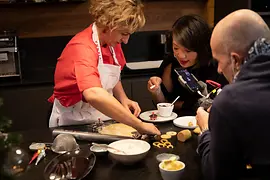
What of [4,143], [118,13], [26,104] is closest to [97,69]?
[118,13]

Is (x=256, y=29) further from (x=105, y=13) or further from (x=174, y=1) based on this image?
(x=174, y=1)

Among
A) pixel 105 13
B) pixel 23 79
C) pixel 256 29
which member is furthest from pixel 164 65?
pixel 256 29

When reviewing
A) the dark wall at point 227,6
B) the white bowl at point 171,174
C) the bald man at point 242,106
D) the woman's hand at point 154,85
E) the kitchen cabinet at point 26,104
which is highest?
the dark wall at point 227,6

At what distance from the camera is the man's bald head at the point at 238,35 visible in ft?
3.87

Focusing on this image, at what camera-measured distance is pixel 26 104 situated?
295 cm

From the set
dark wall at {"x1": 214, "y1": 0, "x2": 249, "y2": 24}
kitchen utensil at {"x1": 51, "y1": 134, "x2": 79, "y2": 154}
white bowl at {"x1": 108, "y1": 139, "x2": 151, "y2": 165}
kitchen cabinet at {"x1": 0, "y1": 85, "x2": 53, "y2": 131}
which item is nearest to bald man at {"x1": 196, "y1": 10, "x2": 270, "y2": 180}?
white bowl at {"x1": 108, "y1": 139, "x2": 151, "y2": 165}

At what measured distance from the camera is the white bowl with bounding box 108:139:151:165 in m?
1.44

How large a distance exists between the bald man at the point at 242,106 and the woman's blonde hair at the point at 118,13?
69cm

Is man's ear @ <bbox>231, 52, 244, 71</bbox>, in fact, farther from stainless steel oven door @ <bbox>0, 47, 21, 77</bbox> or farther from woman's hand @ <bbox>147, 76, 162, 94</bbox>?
stainless steel oven door @ <bbox>0, 47, 21, 77</bbox>

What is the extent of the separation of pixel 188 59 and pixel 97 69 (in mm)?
643

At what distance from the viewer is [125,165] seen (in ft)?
4.81

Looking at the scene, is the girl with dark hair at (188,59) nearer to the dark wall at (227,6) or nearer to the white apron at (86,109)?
the white apron at (86,109)

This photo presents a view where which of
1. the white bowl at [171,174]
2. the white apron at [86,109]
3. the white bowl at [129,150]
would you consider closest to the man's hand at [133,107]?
the white apron at [86,109]

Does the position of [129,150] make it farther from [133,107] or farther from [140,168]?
[133,107]
